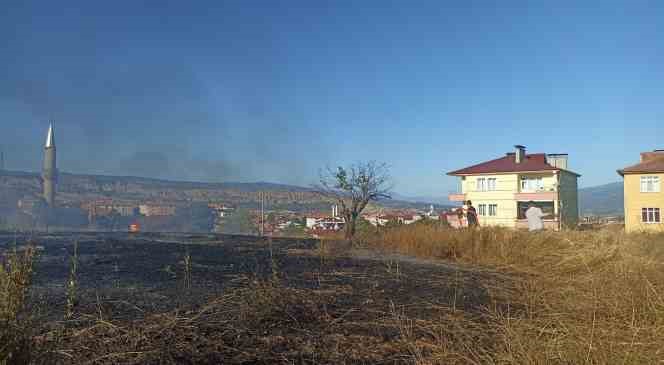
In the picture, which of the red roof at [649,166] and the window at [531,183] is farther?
the window at [531,183]

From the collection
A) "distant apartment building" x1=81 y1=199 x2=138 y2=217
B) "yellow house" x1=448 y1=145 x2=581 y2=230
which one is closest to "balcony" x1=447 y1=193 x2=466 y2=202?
"yellow house" x1=448 y1=145 x2=581 y2=230

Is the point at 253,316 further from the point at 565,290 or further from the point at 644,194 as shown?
the point at 644,194

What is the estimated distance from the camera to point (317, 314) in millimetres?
3385

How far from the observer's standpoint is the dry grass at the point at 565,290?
220 centimetres

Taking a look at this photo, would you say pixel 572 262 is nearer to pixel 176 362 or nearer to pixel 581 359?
pixel 581 359

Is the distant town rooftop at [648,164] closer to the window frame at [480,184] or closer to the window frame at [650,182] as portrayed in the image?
the window frame at [650,182]

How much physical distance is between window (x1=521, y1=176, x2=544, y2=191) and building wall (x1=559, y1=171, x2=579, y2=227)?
1810mm

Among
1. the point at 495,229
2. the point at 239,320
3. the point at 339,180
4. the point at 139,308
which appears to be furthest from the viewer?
the point at 339,180

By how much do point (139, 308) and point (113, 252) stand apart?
16.9ft

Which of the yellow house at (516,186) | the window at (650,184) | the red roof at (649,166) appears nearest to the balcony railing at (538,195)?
the yellow house at (516,186)

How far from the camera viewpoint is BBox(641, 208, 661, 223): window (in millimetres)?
36781

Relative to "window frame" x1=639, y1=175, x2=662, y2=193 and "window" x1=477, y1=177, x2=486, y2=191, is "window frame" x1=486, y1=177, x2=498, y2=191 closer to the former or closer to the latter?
"window" x1=477, y1=177, x2=486, y2=191

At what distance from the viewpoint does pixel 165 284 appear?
181 inches

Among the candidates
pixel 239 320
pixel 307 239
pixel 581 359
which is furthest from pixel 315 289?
pixel 307 239
